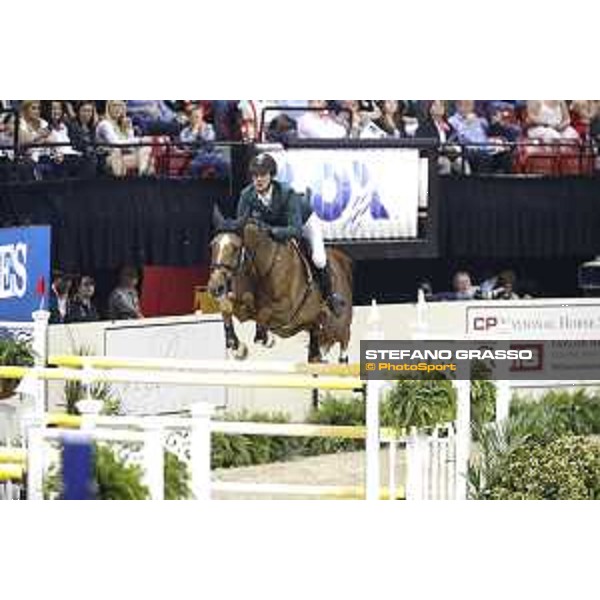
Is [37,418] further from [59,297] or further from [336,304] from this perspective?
[336,304]

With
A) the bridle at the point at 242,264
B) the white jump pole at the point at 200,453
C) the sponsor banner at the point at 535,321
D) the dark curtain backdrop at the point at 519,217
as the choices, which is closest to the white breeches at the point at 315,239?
the bridle at the point at 242,264

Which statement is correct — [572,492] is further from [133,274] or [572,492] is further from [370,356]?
[133,274]

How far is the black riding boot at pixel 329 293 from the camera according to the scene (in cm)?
1406

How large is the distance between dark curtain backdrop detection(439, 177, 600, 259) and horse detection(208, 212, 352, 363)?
0.47 metres

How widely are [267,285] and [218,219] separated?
33 cm

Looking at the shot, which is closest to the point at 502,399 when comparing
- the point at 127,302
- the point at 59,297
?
the point at 127,302

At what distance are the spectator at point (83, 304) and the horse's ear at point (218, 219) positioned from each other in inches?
21.0

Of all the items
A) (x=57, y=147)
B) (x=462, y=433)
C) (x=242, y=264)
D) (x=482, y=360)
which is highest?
(x=57, y=147)

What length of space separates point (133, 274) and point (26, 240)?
17.5 inches

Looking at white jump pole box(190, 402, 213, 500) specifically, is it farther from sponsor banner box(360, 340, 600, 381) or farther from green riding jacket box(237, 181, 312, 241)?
green riding jacket box(237, 181, 312, 241)

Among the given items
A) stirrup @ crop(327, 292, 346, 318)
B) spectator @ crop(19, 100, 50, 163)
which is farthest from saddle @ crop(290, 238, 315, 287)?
spectator @ crop(19, 100, 50, 163)

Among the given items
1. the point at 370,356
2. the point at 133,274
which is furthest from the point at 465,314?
the point at 133,274

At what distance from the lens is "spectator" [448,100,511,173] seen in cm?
1403

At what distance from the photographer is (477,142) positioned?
1407 cm
